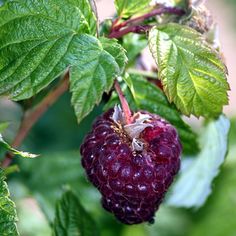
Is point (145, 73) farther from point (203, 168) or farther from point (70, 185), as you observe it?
point (70, 185)

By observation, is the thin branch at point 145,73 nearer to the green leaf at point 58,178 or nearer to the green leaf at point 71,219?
the green leaf at point 71,219

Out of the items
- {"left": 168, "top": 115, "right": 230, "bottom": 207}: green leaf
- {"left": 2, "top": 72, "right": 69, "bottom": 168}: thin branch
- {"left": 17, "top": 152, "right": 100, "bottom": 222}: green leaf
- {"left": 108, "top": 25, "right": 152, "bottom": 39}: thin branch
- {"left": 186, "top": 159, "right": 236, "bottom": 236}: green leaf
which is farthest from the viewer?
{"left": 186, "top": 159, "right": 236, "bottom": 236}: green leaf

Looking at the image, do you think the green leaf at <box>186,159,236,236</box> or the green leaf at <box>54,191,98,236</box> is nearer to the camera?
the green leaf at <box>54,191,98,236</box>

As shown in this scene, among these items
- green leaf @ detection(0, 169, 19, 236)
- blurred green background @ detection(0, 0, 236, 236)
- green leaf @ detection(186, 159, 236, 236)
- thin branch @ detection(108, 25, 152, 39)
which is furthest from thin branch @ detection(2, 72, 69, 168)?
green leaf @ detection(186, 159, 236, 236)

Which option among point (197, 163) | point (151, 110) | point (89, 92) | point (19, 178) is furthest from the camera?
point (19, 178)

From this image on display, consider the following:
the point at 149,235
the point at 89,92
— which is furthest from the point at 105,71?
the point at 149,235

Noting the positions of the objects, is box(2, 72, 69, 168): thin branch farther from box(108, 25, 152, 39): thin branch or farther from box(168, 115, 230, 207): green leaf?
box(168, 115, 230, 207): green leaf

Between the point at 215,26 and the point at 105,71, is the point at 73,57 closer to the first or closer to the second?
the point at 105,71
